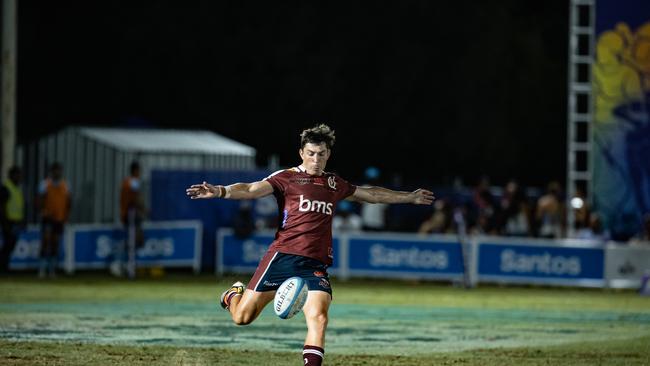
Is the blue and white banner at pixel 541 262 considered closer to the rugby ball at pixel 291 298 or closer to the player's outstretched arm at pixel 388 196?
the player's outstretched arm at pixel 388 196

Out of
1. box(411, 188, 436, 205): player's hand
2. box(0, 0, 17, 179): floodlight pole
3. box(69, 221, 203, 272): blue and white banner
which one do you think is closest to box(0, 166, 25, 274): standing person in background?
box(0, 0, 17, 179): floodlight pole

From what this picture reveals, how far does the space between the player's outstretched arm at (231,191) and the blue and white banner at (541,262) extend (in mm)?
15392

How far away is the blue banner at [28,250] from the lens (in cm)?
2852

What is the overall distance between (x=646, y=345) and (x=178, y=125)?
117 ft

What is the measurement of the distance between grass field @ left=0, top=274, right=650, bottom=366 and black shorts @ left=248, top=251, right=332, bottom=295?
1.53 m

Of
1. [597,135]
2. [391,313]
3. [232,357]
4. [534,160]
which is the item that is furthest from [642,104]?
[534,160]

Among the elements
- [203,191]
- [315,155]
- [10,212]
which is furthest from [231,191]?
[10,212]

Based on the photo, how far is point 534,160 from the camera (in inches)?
2327

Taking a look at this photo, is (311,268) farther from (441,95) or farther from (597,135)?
(441,95)

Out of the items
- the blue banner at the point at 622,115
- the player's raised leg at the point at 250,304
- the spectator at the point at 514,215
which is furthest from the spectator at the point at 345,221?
the player's raised leg at the point at 250,304

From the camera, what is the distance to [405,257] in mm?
28578

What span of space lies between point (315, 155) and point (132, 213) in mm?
15783

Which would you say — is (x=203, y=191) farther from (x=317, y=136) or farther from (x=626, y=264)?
→ (x=626, y=264)

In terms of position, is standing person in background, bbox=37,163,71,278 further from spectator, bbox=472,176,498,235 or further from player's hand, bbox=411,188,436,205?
player's hand, bbox=411,188,436,205
